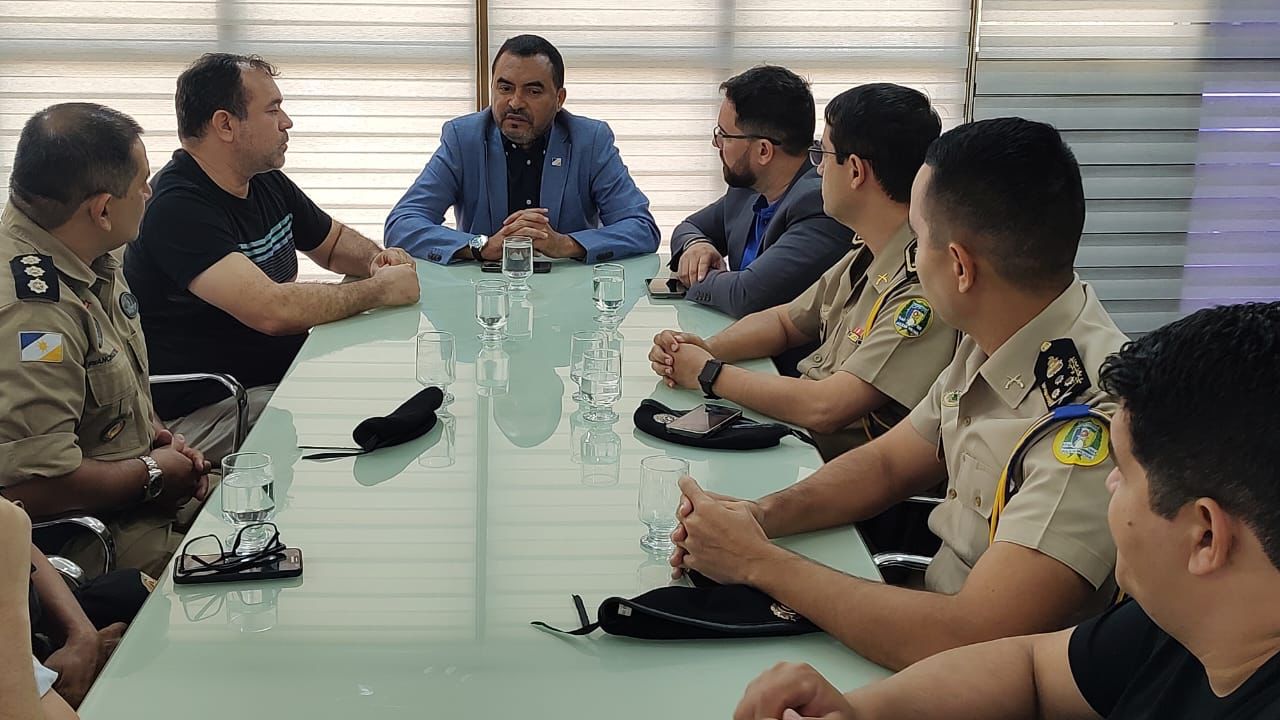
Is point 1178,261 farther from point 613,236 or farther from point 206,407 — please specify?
point 206,407

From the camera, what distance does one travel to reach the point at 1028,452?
1768 mm

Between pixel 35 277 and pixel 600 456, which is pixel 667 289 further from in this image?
pixel 35 277

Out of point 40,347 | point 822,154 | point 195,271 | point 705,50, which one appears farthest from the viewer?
point 705,50

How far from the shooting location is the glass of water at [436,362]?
8.55ft

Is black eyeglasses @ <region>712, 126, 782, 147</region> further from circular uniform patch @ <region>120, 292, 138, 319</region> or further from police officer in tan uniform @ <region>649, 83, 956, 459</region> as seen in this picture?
circular uniform patch @ <region>120, 292, 138, 319</region>

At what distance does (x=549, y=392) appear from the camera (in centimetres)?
265

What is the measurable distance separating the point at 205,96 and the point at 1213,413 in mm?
3044

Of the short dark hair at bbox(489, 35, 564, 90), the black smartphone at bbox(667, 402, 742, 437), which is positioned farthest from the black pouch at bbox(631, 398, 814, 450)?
the short dark hair at bbox(489, 35, 564, 90)

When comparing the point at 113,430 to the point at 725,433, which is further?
Answer: the point at 113,430

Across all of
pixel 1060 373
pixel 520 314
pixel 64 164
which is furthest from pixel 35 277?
pixel 1060 373

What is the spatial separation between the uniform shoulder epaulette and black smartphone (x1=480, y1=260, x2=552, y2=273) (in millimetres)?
1563

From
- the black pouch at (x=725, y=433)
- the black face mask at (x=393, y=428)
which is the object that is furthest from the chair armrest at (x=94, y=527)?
the black pouch at (x=725, y=433)

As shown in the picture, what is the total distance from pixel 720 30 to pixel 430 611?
13.6 feet

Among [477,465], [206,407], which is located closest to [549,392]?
[477,465]
